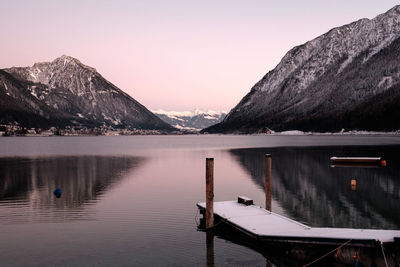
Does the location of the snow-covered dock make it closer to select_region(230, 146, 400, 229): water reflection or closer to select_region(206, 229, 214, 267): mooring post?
select_region(206, 229, 214, 267): mooring post

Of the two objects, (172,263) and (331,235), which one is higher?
(331,235)

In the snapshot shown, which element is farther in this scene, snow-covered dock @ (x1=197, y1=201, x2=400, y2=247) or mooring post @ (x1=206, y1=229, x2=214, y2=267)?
mooring post @ (x1=206, y1=229, x2=214, y2=267)

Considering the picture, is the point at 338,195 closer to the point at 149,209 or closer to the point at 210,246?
the point at 149,209

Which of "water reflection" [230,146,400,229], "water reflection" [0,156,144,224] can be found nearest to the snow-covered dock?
"water reflection" [230,146,400,229]

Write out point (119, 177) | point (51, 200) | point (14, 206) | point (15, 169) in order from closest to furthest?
point (14, 206) → point (51, 200) → point (119, 177) → point (15, 169)

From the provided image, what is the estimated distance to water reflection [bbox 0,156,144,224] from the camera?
3653 centimetres

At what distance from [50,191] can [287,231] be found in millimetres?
34596

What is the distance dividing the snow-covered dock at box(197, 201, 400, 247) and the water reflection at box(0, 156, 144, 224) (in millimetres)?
13719

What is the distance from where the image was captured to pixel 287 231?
82.7ft

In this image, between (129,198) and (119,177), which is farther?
(119,177)

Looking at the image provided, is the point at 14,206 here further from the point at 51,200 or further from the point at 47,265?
the point at 47,265

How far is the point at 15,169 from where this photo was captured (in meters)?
75.8

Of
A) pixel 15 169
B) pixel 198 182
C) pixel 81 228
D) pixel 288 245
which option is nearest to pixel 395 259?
pixel 288 245

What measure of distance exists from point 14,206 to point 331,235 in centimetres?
3178
